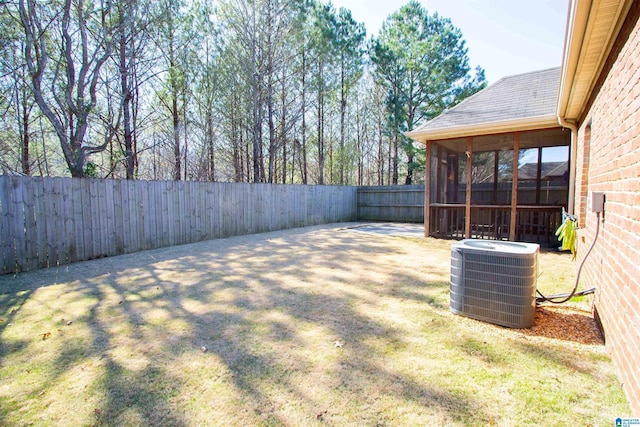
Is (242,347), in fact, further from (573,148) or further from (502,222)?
(502,222)

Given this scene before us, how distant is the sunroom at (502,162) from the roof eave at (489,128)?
0.02 meters

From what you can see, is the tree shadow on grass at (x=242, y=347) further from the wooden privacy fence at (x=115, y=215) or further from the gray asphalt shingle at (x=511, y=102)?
the gray asphalt shingle at (x=511, y=102)

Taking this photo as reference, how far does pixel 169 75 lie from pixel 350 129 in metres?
10.6

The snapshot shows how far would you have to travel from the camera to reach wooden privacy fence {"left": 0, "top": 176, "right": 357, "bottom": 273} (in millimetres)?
4820

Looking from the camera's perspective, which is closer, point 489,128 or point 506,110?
point 489,128

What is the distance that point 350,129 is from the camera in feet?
60.0

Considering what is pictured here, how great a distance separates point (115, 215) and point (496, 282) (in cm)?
648

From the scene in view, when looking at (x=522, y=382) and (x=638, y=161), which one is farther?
(x=522, y=382)

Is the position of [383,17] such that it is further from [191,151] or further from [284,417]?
[284,417]

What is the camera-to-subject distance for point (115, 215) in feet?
19.9

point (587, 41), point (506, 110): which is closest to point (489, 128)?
point (506, 110)

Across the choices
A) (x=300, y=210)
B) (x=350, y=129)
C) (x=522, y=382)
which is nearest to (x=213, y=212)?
(x=300, y=210)

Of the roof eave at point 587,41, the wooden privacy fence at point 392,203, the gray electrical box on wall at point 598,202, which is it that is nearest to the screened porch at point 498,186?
the wooden privacy fence at point 392,203

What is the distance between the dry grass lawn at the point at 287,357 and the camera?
5.57ft
